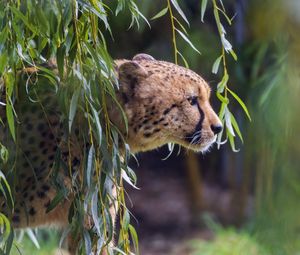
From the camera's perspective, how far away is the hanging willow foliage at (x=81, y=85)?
9.50 feet

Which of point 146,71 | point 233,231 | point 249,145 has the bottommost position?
point 233,231

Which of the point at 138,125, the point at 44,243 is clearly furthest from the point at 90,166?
the point at 44,243

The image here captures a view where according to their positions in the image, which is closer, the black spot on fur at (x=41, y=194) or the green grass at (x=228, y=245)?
the black spot on fur at (x=41, y=194)

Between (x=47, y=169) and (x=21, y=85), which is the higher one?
(x=21, y=85)

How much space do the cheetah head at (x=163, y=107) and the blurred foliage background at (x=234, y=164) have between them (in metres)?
0.31

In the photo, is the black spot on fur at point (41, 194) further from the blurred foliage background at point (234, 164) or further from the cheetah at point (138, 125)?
the blurred foliage background at point (234, 164)

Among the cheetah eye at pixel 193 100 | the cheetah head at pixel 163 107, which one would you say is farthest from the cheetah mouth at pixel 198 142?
the cheetah eye at pixel 193 100

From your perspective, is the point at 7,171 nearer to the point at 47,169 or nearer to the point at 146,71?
the point at 47,169

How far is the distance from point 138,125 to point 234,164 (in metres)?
3.76

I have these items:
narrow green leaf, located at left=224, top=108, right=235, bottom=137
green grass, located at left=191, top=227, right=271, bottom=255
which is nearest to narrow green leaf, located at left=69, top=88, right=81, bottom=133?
narrow green leaf, located at left=224, top=108, right=235, bottom=137

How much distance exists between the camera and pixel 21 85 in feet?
10.6

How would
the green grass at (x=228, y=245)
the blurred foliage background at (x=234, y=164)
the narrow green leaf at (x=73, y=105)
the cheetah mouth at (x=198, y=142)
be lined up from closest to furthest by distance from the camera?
the narrow green leaf at (x=73, y=105) → the cheetah mouth at (x=198, y=142) → the blurred foliage background at (x=234, y=164) → the green grass at (x=228, y=245)

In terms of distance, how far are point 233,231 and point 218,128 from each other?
2.70 metres

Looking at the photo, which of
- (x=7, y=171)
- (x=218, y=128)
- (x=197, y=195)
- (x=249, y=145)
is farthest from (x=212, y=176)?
(x=7, y=171)
